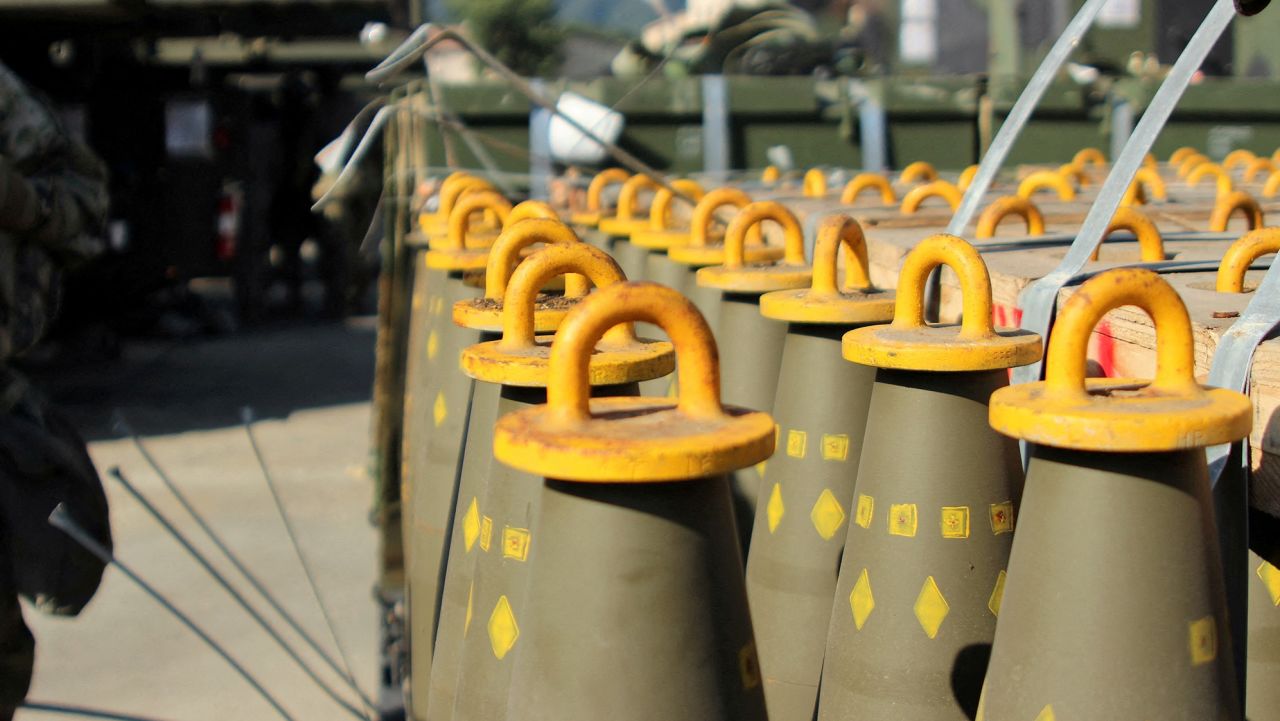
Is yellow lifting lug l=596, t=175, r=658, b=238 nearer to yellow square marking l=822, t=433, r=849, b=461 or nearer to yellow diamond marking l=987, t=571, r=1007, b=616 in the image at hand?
yellow square marking l=822, t=433, r=849, b=461

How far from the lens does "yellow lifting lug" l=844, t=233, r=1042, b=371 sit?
122cm

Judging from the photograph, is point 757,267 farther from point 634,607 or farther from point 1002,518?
point 634,607

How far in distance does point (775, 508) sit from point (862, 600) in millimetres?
320

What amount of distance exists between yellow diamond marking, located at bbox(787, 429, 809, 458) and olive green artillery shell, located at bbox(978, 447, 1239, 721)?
1.94ft

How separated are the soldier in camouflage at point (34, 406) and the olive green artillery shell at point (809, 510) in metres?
2.10

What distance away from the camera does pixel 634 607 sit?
1.03 meters

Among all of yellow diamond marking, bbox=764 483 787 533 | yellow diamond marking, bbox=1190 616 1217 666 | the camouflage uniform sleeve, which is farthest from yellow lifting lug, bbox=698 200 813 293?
the camouflage uniform sleeve

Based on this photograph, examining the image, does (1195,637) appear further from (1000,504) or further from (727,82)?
(727,82)

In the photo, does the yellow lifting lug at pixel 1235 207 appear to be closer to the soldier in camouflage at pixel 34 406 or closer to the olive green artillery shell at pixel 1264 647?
the olive green artillery shell at pixel 1264 647

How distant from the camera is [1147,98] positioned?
20.4 ft

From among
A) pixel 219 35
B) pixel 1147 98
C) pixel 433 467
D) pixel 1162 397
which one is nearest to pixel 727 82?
pixel 1147 98

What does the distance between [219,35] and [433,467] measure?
1031cm

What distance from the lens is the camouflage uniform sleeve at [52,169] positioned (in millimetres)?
3199

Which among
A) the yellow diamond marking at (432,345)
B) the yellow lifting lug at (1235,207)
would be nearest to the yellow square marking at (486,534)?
the yellow diamond marking at (432,345)
